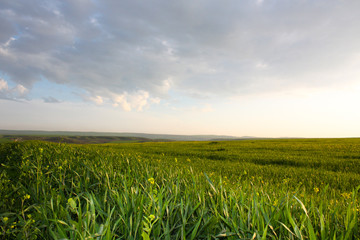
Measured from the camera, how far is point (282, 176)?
820 cm

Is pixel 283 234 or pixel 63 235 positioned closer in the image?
pixel 63 235

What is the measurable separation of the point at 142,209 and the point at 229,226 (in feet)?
3.32

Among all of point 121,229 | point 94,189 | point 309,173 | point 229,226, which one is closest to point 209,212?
point 229,226

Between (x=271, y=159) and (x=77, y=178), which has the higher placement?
(x=77, y=178)

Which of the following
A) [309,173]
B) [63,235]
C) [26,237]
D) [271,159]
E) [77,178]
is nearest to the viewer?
[63,235]

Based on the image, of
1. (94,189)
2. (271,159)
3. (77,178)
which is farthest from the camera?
(271,159)

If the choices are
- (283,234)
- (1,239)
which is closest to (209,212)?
(283,234)

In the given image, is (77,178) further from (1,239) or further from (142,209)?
(142,209)

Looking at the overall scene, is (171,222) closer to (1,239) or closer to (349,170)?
(1,239)

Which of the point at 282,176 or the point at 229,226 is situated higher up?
the point at 229,226

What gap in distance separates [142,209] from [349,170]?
12.4 m

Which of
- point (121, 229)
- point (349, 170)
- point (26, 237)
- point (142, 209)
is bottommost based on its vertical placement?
point (349, 170)

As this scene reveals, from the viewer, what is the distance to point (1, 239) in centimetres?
250

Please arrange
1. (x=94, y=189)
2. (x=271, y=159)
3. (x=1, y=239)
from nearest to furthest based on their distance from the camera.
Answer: (x=1, y=239) < (x=94, y=189) < (x=271, y=159)
